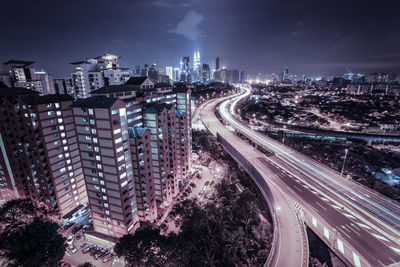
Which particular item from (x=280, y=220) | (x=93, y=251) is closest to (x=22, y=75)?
(x=93, y=251)

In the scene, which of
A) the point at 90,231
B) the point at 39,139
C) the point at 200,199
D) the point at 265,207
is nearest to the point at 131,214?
the point at 90,231

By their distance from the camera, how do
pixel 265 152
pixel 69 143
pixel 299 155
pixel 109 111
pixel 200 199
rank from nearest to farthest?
pixel 109 111 < pixel 69 143 < pixel 200 199 < pixel 299 155 < pixel 265 152

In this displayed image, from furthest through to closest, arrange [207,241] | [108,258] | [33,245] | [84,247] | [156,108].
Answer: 1. [156,108]
2. [84,247]
3. [207,241]
4. [108,258]
5. [33,245]

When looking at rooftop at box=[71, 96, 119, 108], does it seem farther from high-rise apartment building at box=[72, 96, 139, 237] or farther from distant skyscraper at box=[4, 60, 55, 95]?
distant skyscraper at box=[4, 60, 55, 95]

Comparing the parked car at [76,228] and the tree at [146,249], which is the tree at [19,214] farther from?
the tree at [146,249]

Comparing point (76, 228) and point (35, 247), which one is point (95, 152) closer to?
point (35, 247)

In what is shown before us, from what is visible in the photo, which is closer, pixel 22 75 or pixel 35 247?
pixel 35 247

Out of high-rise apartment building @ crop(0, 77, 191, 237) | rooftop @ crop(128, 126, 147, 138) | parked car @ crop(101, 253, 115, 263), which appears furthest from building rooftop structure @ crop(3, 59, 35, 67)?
parked car @ crop(101, 253, 115, 263)

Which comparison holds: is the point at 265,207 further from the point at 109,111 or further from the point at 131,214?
the point at 109,111
